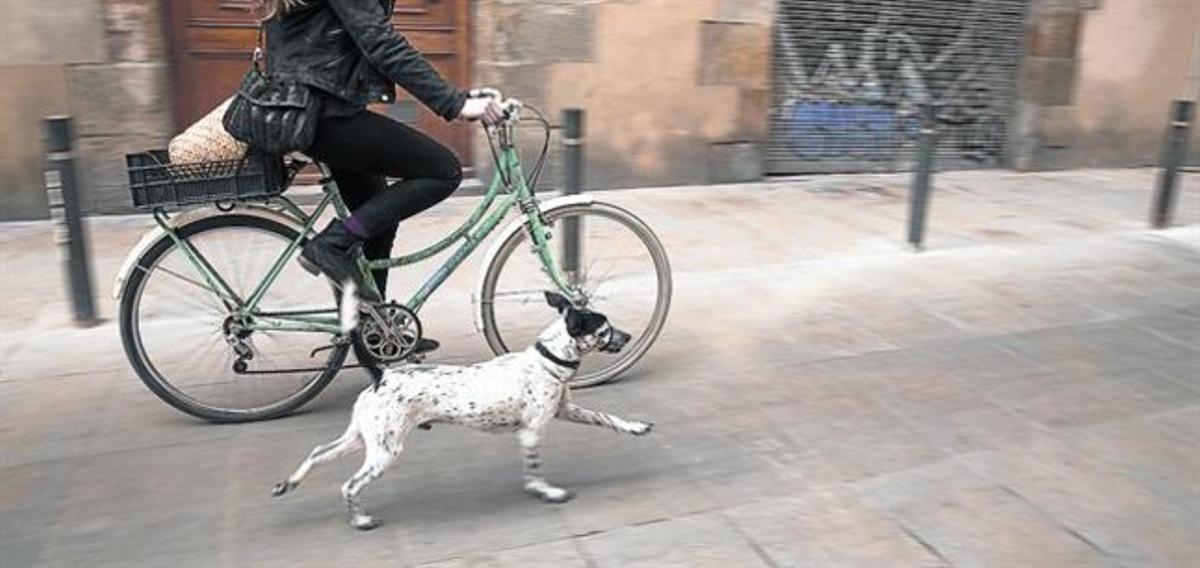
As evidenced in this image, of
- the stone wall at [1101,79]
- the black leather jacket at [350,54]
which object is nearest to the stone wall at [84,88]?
the black leather jacket at [350,54]

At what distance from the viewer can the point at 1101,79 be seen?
9680mm

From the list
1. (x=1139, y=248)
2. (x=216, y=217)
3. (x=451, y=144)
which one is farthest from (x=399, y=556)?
(x=1139, y=248)

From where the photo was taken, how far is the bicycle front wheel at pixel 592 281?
407 centimetres

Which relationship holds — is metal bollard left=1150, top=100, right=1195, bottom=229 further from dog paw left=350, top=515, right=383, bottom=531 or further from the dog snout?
dog paw left=350, top=515, right=383, bottom=531

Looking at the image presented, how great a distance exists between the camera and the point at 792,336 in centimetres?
504

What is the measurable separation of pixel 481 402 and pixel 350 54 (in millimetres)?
1295

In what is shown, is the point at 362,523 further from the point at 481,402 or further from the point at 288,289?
the point at 288,289

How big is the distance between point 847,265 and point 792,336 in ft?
4.67

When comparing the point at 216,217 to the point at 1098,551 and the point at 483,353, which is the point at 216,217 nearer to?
the point at 483,353

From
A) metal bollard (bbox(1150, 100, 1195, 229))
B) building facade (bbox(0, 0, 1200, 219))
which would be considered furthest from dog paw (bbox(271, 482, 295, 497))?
metal bollard (bbox(1150, 100, 1195, 229))

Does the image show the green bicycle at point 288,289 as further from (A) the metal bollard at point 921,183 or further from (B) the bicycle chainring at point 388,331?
(A) the metal bollard at point 921,183

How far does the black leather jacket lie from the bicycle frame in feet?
1.08

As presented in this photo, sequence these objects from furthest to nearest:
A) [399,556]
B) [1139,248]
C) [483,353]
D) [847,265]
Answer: [1139,248]
[847,265]
[483,353]
[399,556]

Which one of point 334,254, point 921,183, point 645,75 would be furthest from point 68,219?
point 921,183
